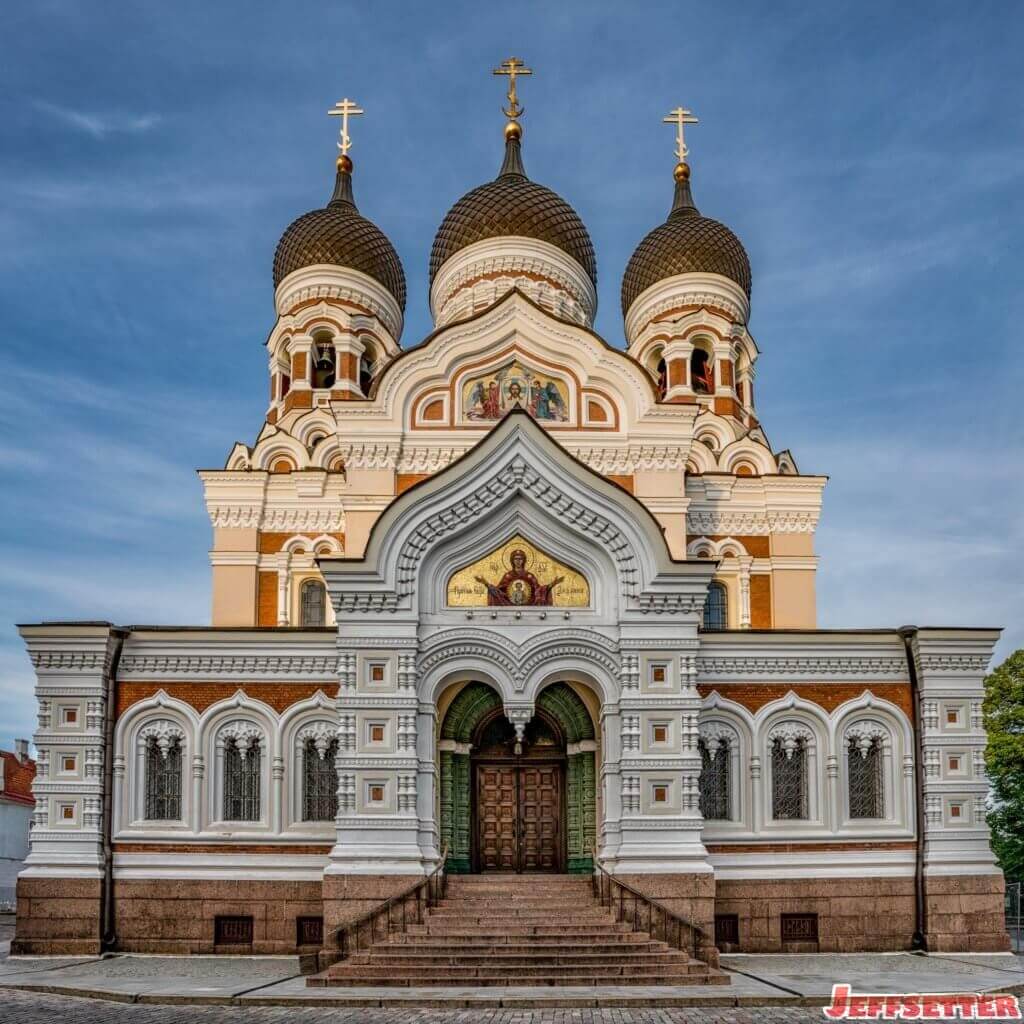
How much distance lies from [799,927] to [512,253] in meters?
14.7

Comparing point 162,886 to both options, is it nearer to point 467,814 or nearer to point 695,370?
point 467,814

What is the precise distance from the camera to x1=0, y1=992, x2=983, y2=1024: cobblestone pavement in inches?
484

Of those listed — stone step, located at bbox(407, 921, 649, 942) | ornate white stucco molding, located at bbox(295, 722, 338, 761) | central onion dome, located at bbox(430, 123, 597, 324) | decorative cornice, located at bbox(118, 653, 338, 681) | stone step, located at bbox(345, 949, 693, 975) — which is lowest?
stone step, located at bbox(345, 949, 693, 975)

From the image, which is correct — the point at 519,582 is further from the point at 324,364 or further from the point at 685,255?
the point at 685,255

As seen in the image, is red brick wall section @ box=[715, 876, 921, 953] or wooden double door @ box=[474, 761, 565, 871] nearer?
red brick wall section @ box=[715, 876, 921, 953]

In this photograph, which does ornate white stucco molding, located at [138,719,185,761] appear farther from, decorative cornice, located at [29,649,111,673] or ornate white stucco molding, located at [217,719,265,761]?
decorative cornice, located at [29,649,111,673]

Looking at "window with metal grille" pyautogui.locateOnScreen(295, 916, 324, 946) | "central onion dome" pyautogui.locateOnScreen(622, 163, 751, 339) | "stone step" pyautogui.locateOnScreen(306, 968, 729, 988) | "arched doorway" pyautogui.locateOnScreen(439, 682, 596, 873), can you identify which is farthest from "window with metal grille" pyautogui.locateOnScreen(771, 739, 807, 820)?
"central onion dome" pyautogui.locateOnScreen(622, 163, 751, 339)

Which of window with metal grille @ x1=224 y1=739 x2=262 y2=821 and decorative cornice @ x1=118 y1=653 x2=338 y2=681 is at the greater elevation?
decorative cornice @ x1=118 y1=653 x2=338 y2=681

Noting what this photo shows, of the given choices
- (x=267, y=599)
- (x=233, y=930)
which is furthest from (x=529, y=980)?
(x=267, y=599)

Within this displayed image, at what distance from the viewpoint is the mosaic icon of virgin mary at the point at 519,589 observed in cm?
1750

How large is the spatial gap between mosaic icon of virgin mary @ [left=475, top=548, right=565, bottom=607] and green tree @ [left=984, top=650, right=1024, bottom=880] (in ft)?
57.2

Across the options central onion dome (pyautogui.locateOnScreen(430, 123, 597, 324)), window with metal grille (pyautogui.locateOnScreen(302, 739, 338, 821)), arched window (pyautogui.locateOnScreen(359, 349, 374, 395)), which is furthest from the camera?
arched window (pyautogui.locateOnScreen(359, 349, 374, 395))

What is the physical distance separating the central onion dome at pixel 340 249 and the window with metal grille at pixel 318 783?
48.3 feet

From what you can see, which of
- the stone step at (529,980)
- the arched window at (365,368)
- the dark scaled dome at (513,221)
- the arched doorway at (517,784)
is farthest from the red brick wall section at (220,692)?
the arched window at (365,368)
